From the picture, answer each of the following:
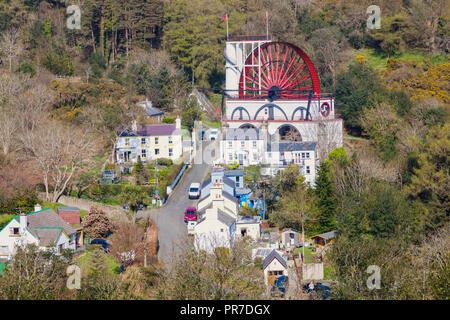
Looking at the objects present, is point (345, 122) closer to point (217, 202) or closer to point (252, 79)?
point (252, 79)

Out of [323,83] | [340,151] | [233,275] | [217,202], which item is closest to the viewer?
[233,275]

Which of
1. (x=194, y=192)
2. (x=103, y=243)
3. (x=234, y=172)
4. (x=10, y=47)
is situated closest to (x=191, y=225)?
(x=194, y=192)

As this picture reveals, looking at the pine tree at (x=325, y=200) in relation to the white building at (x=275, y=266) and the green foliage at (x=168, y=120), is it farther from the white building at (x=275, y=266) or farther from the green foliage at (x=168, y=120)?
the green foliage at (x=168, y=120)

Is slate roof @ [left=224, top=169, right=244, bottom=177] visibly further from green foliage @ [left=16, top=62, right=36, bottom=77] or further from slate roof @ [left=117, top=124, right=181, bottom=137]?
green foliage @ [left=16, top=62, right=36, bottom=77]

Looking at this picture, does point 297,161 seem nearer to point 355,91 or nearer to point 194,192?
point 194,192

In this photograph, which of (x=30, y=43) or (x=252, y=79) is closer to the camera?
(x=252, y=79)

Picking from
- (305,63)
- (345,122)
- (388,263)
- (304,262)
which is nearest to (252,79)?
(305,63)
